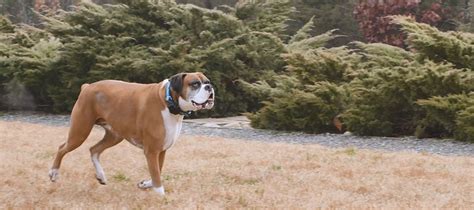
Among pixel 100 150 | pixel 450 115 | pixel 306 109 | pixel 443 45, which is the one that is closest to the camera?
pixel 100 150

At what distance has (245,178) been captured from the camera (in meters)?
7.46

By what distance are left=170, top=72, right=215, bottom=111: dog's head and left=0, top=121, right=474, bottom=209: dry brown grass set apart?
0.81 metres

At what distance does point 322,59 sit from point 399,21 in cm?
160

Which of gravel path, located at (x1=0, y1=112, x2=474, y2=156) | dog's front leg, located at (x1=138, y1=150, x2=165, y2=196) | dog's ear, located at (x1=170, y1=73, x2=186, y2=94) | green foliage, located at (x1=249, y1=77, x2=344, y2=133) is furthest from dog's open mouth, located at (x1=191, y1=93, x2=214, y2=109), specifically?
green foliage, located at (x1=249, y1=77, x2=344, y2=133)

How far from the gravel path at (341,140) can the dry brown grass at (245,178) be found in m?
1.12

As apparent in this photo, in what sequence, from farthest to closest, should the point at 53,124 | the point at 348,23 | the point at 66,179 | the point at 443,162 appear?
1. the point at 348,23
2. the point at 53,124
3. the point at 443,162
4. the point at 66,179

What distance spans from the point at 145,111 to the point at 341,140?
6.07 m

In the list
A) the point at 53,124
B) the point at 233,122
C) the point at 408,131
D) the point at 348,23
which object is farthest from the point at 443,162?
the point at 348,23

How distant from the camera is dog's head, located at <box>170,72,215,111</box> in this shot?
6.06 meters

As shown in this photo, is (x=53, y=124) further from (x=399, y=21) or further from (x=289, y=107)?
(x=399, y=21)

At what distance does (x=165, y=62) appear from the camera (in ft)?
52.1

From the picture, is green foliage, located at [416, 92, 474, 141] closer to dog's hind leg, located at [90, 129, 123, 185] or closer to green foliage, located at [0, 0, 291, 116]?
green foliage, located at [0, 0, 291, 116]

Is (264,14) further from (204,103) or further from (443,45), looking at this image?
(204,103)

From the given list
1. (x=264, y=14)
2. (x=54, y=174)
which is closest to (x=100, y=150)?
(x=54, y=174)
